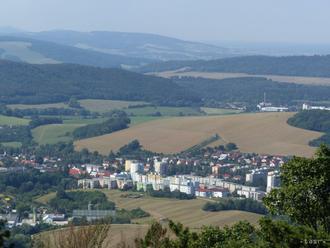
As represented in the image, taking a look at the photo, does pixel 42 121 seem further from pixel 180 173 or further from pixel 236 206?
pixel 236 206

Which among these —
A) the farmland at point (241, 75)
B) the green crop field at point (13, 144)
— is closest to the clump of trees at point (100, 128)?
the green crop field at point (13, 144)

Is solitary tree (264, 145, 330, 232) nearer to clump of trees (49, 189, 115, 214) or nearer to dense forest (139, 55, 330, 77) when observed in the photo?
clump of trees (49, 189, 115, 214)

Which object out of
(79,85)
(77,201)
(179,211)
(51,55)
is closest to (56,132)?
(77,201)

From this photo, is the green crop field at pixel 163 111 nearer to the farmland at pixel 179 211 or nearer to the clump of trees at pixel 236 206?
the farmland at pixel 179 211

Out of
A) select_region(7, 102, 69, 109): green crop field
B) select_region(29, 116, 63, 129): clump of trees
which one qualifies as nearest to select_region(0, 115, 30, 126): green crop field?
select_region(29, 116, 63, 129): clump of trees

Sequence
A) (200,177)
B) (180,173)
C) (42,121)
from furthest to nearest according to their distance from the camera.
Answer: (42,121) → (180,173) → (200,177)

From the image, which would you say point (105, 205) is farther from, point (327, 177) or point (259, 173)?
point (327, 177)
